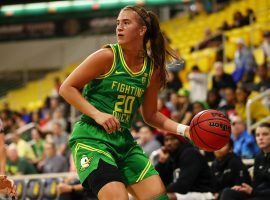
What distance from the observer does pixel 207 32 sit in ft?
59.2

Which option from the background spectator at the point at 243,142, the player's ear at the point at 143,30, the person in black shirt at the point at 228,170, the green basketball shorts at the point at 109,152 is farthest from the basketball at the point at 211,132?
the background spectator at the point at 243,142

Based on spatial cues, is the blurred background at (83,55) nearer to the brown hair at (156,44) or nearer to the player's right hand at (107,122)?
the brown hair at (156,44)

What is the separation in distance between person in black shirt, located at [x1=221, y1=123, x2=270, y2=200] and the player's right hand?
2792 mm

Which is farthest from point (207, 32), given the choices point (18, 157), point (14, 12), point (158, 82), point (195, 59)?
point (158, 82)

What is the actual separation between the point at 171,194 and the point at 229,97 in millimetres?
3631

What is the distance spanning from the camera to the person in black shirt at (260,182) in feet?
25.6

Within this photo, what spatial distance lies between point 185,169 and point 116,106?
2.98 m

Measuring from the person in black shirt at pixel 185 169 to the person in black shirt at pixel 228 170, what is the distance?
0.13 meters

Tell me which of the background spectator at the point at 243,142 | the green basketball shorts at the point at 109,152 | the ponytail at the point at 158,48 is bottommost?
the background spectator at the point at 243,142

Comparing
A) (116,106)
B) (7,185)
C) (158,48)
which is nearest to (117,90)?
(116,106)

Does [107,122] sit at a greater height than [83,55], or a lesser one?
greater

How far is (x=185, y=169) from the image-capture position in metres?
8.47

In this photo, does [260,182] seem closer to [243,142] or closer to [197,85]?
[243,142]

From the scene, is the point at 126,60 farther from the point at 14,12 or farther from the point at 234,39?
the point at 14,12
